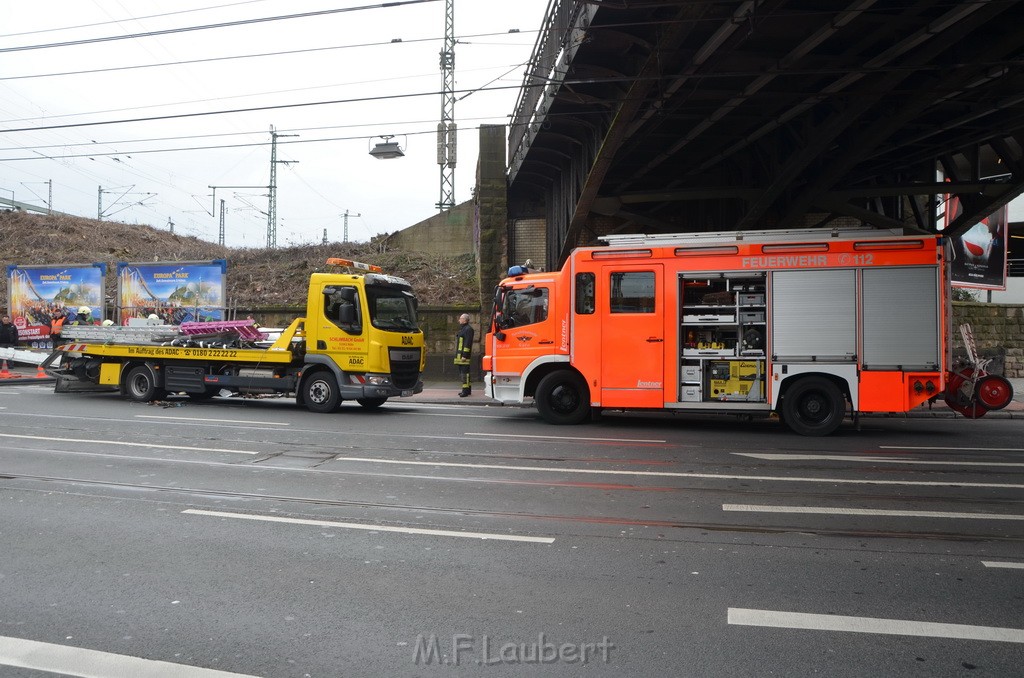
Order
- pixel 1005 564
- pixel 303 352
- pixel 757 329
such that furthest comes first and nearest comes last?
pixel 303 352, pixel 757 329, pixel 1005 564

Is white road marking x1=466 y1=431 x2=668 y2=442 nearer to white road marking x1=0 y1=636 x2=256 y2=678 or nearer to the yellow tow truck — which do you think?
the yellow tow truck

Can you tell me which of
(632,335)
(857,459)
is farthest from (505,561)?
(632,335)

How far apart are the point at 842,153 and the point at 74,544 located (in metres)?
17.9

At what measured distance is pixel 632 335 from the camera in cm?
1316

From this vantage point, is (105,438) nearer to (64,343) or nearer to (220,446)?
(220,446)

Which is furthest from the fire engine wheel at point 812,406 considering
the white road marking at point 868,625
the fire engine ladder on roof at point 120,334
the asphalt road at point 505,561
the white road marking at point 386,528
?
the fire engine ladder on roof at point 120,334

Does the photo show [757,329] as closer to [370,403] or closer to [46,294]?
[370,403]

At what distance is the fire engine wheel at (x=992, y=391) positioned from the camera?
12250 millimetres

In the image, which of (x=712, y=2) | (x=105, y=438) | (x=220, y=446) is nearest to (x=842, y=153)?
(x=712, y=2)

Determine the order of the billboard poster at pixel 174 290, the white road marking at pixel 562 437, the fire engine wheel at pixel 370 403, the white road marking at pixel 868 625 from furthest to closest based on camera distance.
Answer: the billboard poster at pixel 174 290
the fire engine wheel at pixel 370 403
the white road marking at pixel 562 437
the white road marking at pixel 868 625

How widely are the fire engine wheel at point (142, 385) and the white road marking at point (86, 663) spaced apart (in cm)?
1416

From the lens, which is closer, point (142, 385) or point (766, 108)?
point (766, 108)

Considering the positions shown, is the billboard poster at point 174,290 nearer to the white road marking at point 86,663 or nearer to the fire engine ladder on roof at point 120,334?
the fire engine ladder on roof at point 120,334

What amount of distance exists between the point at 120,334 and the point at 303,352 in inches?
204
